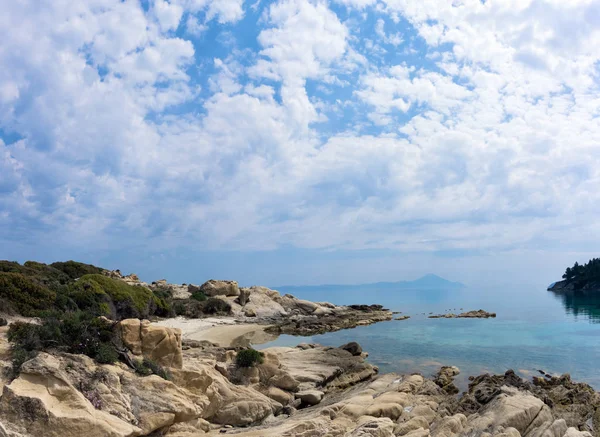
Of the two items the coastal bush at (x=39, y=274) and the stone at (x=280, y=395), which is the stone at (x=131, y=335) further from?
the coastal bush at (x=39, y=274)

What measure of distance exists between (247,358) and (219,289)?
47217 millimetres

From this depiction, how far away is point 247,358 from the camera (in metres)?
24.4

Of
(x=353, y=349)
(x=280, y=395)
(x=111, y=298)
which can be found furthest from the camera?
(x=111, y=298)

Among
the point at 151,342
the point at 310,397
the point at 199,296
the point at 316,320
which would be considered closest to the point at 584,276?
the point at 316,320

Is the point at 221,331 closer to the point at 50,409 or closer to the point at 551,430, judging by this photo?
the point at 50,409

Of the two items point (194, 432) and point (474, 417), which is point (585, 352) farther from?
point (194, 432)

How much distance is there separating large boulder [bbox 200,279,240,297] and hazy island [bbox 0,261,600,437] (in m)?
37.3

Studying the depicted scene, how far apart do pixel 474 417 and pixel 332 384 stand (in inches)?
458

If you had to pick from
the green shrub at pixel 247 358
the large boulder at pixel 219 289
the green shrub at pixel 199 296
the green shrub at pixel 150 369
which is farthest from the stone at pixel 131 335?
the large boulder at pixel 219 289

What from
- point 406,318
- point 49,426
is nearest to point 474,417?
point 49,426

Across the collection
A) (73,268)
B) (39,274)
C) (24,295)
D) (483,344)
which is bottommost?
(483,344)

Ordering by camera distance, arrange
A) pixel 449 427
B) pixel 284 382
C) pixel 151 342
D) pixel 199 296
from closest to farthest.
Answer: pixel 449 427
pixel 151 342
pixel 284 382
pixel 199 296

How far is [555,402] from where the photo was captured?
73.1 feet

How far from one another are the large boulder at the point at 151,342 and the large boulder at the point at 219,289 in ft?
170
